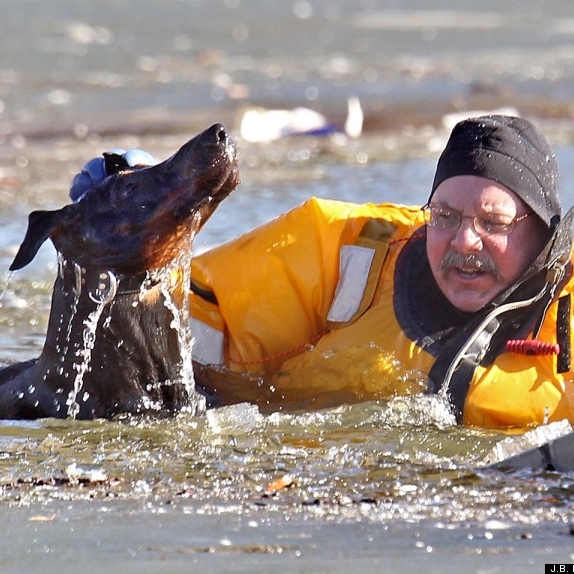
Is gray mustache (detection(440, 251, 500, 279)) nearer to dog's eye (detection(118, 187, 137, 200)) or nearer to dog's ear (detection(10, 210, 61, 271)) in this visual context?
dog's eye (detection(118, 187, 137, 200))

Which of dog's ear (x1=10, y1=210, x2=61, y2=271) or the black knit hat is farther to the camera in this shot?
the black knit hat

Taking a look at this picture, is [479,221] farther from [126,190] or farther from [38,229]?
[38,229]

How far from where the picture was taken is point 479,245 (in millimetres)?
5492

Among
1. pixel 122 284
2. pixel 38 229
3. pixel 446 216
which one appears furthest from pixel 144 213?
pixel 446 216

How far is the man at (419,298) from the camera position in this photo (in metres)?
5.46

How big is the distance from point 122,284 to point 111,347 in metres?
0.26

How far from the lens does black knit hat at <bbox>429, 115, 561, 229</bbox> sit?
18.2 feet

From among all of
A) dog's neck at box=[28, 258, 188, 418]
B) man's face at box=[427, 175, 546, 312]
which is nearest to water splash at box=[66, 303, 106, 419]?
dog's neck at box=[28, 258, 188, 418]

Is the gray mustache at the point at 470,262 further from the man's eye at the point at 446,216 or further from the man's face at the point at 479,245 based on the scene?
the man's eye at the point at 446,216

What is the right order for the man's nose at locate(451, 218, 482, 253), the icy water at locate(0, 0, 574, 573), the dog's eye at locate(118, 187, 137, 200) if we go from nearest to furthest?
1. the icy water at locate(0, 0, 574, 573)
2. the dog's eye at locate(118, 187, 137, 200)
3. the man's nose at locate(451, 218, 482, 253)

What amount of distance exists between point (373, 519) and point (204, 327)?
1857mm

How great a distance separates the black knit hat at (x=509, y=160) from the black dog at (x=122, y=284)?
1.00 m

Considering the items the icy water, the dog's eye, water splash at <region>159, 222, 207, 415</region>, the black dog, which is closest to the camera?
the icy water

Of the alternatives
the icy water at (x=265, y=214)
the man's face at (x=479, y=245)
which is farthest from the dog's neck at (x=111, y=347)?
the man's face at (x=479, y=245)
